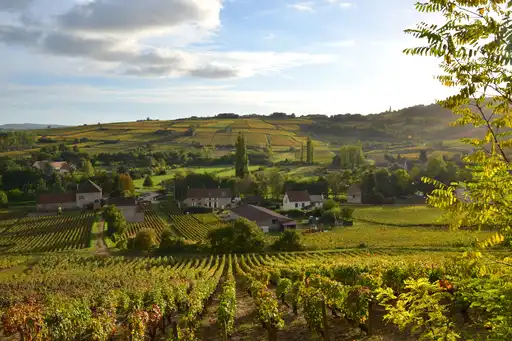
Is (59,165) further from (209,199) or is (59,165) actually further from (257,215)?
(257,215)

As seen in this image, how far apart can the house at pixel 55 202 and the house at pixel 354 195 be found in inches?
2543

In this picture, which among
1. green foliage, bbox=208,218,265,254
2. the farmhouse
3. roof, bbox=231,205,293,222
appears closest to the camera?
green foliage, bbox=208,218,265,254

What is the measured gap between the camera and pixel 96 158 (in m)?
140

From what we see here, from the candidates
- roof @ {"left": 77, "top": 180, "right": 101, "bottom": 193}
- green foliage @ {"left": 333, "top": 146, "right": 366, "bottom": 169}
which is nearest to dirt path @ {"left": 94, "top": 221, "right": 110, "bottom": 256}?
roof @ {"left": 77, "top": 180, "right": 101, "bottom": 193}

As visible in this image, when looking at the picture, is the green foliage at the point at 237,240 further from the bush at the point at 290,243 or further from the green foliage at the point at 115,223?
the green foliage at the point at 115,223

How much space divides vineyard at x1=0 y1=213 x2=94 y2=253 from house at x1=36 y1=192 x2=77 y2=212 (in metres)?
8.38

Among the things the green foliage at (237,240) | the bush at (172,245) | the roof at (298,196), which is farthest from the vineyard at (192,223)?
the roof at (298,196)

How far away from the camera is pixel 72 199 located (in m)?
93.2

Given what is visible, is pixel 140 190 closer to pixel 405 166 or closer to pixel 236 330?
pixel 405 166

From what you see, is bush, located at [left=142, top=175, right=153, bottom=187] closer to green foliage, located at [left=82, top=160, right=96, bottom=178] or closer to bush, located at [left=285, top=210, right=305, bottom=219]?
green foliage, located at [left=82, top=160, right=96, bottom=178]

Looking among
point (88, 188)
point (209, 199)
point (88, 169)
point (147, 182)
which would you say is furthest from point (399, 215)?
point (88, 169)

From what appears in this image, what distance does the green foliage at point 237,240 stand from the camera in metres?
49.1

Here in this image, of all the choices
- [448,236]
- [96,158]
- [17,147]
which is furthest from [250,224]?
[17,147]

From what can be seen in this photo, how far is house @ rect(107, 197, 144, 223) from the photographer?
80075 millimetres
